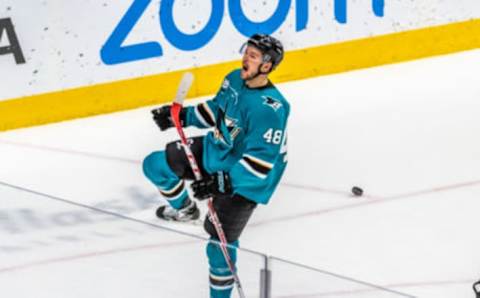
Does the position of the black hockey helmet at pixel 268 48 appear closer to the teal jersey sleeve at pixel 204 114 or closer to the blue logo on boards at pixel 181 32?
the teal jersey sleeve at pixel 204 114

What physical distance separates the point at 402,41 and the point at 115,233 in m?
3.18

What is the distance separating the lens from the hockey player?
9.80 feet

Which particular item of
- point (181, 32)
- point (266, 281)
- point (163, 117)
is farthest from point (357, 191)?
point (266, 281)

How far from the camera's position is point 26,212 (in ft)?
9.59

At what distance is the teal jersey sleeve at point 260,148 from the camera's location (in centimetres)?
298

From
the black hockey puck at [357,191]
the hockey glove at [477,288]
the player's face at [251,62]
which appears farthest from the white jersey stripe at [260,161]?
the black hockey puck at [357,191]

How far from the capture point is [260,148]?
2.98 meters

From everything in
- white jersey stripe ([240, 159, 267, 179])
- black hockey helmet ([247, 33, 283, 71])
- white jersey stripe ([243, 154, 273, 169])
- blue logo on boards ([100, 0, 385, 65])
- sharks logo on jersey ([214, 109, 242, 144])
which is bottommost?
white jersey stripe ([240, 159, 267, 179])

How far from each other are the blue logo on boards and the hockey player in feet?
4.91

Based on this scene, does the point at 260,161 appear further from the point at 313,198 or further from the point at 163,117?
the point at 313,198

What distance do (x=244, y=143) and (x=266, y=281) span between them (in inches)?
32.2

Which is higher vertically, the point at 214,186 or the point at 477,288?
the point at 214,186

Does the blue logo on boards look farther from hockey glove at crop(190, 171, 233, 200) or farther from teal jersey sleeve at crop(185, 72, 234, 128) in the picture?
hockey glove at crop(190, 171, 233, 200)

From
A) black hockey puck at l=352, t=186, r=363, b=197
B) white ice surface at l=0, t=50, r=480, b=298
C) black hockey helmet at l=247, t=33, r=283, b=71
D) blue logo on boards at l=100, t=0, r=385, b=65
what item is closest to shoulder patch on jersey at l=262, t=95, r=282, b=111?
black hockey helmet at l=247, t=33, r=283, b=71
